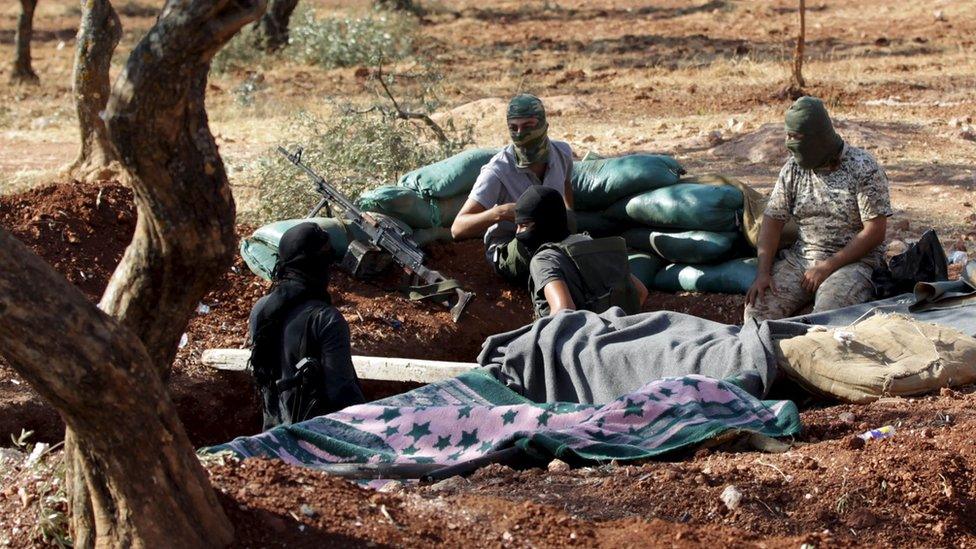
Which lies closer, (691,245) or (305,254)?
(305,254)

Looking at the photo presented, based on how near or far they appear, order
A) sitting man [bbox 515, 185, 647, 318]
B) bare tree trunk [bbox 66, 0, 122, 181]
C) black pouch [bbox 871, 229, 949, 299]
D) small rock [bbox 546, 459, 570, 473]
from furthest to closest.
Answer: bare tree trunk [bbox 66, 0, 122, 181] → black pouch [bbox 871, 229, 949, 299] → sitting man [bbox 515, 185, 647, 318] → small rock [bbox 546, 459, 570, 473]

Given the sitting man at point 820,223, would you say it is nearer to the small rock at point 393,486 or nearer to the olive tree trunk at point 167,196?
the small rock at point 393,486

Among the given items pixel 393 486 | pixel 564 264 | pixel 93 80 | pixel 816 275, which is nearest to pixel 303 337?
pixel 393 486

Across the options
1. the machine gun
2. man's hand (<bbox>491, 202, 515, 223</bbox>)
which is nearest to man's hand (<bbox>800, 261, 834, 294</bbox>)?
man's hand (<bbox>491, 202, 515, 223</bbox>)

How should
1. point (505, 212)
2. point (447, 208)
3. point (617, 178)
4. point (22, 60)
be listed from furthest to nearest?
point (22, 60), point (447, 208), point (617, 178), point (505, 212)

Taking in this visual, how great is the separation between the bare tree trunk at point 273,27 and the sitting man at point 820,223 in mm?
12017

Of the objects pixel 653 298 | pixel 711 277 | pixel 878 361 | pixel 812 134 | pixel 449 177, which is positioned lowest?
pixel 653 298

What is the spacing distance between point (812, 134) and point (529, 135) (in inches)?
55.1

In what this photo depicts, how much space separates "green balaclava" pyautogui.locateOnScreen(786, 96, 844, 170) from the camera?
19.3 feet

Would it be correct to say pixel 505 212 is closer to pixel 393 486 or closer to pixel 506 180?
pixel 506 180

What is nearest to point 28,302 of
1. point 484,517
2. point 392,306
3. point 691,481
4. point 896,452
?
point 484,517

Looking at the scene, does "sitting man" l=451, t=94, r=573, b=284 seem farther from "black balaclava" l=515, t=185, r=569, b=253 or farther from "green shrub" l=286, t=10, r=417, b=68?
"green shrub" l=286, t=10, r=417, b=68

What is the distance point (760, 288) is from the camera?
6.14m

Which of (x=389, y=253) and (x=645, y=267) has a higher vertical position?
(x=389, y=253)
